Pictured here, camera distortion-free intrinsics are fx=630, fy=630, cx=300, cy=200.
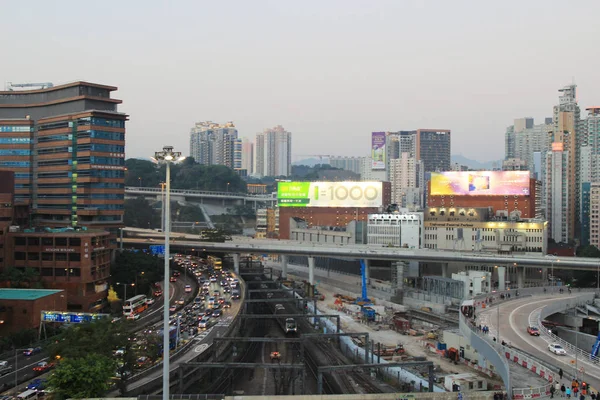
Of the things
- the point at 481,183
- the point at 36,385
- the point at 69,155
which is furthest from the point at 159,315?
the point at 481,183

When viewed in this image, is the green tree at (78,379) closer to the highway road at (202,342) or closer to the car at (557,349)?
the highway road at (202,342)

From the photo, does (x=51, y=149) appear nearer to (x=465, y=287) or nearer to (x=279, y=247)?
(x=279, y=247)

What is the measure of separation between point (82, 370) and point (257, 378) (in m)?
15.4

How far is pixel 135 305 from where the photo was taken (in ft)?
190

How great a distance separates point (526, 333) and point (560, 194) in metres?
81.9

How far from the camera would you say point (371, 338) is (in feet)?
168

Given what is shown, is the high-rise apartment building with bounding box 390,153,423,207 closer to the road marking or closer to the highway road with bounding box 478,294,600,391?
the highway road with bounding box 478,294,600,391

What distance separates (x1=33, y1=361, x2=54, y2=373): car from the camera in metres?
37.6

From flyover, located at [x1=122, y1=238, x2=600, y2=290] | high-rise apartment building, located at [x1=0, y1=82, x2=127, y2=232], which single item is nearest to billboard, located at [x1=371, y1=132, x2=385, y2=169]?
flyover, located at [x1=122, y1=238, x2=600, y2=290]

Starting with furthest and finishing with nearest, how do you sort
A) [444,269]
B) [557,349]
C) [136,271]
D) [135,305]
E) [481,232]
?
[481,232] < [444,269] < [136,271] < [135,305] < [557,349]

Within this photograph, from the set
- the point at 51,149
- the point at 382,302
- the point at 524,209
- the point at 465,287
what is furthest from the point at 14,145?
the point at 524,209

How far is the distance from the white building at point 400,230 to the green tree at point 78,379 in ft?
212

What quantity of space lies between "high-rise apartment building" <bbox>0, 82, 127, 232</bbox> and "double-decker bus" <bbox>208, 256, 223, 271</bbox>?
19.4 metres

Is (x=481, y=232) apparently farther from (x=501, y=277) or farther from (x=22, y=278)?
(x=22, y=278)
